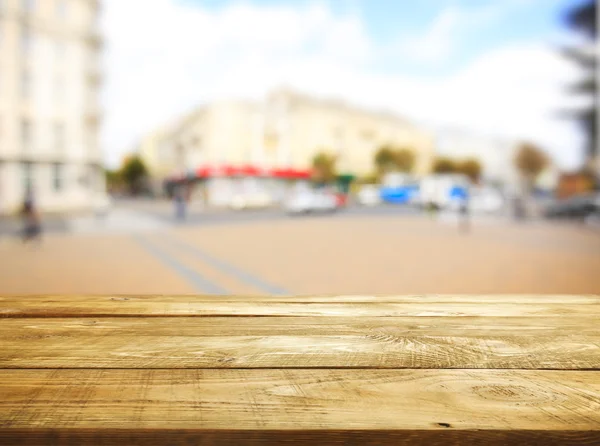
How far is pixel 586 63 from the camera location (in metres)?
19.5

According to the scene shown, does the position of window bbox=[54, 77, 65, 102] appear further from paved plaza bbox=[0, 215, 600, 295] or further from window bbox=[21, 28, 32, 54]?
paved plaza bbox=[0, 215, 600, 295]

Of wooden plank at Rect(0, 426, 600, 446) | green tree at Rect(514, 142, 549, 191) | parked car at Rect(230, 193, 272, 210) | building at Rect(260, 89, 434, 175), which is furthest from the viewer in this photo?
green tree at Rect(514, 142, 549, 191)

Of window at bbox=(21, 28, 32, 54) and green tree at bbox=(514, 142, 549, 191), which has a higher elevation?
window at bbox=(21, 28, 32, 54)

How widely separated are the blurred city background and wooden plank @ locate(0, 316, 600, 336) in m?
4.44

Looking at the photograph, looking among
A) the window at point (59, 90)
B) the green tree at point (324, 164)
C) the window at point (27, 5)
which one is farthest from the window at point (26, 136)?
the green tree at point (324, 164)

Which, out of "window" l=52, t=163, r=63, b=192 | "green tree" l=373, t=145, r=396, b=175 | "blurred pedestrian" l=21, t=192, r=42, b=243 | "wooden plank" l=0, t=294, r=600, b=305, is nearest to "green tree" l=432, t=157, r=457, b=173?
"green tree" l=373, t=145, r=396, b=175

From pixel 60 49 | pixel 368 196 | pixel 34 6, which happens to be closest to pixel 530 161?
pixel 368 196

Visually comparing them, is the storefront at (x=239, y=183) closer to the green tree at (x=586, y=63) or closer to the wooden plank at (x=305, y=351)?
the green tree at (x=586, y=63)

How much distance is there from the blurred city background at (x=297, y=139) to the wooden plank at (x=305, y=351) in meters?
4.62

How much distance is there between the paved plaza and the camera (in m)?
6.48

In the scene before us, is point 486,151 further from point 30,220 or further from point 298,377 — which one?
point 298,377

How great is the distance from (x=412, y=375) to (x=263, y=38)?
6873 millimetres

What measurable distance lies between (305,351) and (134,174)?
2737 inches

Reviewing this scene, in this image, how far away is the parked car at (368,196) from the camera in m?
37.4
